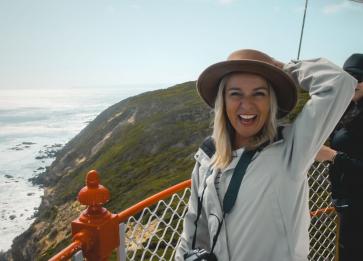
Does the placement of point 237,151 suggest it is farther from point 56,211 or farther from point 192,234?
point 56,211

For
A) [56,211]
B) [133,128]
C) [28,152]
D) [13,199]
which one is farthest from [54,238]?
[28,152]

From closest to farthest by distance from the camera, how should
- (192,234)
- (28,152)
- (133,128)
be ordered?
(192,234) → (133,128) → (28,152)

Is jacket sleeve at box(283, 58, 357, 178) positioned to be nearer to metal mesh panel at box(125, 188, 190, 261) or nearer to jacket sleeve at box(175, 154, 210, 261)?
jacket sleeve at box(175, 154, 210, 261)

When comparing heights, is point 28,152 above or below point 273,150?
below

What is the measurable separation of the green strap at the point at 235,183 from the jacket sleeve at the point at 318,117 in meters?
0.23

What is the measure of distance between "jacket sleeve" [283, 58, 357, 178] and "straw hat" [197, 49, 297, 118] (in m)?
0.22

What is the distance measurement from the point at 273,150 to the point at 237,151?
26cm

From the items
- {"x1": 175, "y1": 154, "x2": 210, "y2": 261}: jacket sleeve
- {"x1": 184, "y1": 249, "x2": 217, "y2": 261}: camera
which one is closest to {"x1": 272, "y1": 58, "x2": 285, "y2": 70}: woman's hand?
{"x1": 175, "y1": 154, "x2": 210, "y2": 261}: jacket sleeve

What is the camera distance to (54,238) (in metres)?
38.4

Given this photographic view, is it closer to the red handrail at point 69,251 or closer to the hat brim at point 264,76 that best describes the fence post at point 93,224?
the red handrail at point 69,251

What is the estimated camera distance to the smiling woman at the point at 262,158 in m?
1.95

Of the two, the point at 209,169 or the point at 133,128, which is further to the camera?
the point at 133,128

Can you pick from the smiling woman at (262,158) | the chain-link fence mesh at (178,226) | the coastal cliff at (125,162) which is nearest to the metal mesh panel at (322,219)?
the chain-link fence mesh at (178,226)

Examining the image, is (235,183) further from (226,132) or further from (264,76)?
(264,76)
